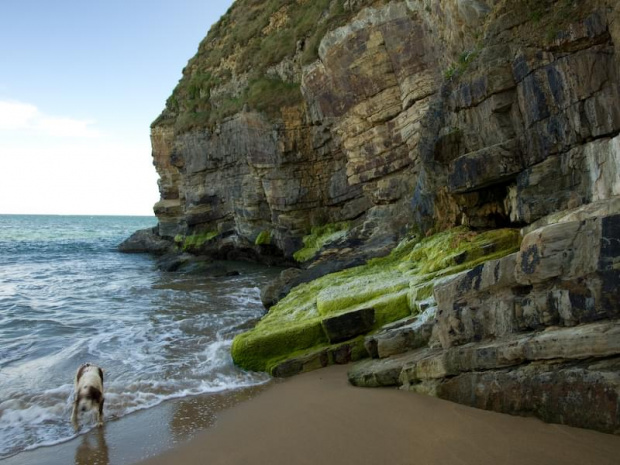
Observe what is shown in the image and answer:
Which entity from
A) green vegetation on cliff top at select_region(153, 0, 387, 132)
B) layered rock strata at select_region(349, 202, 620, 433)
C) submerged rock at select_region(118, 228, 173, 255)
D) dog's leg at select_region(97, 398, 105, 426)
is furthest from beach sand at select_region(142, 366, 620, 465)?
submerged rock at select_region(118, 228, 173, 255)

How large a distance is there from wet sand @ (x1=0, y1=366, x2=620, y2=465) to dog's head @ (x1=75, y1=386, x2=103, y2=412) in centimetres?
42

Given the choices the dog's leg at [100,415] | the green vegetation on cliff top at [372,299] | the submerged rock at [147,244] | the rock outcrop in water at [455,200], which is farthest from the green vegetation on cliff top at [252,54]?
the dog's leg at [100,415]

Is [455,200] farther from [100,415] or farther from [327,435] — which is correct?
[100,415]

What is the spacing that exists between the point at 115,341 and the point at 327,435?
8743 mm

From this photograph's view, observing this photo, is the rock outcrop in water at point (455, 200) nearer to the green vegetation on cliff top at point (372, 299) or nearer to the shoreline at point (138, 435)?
the green vegetation on cliff top at point (372, 299)

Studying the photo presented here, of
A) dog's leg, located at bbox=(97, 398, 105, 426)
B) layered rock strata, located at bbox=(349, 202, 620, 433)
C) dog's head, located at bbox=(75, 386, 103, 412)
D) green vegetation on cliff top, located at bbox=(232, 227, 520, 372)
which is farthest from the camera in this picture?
green vegetation on cliff top, located at bbox=(232, 227, 520, 372)

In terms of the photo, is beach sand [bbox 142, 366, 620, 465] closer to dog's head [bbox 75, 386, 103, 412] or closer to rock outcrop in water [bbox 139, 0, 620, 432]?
rock outcrop in water [bbox 139, 0, 620, 432]

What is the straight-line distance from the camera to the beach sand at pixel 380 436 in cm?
452

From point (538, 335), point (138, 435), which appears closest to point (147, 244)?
point (138, 435)

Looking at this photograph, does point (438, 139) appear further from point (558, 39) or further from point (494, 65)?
point (558, 39)

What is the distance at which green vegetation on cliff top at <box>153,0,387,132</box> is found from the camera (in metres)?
24.1

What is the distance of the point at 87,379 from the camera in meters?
7.43

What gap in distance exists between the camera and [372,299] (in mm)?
9391

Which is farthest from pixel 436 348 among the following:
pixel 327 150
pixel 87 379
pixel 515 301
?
pixel 327 150
